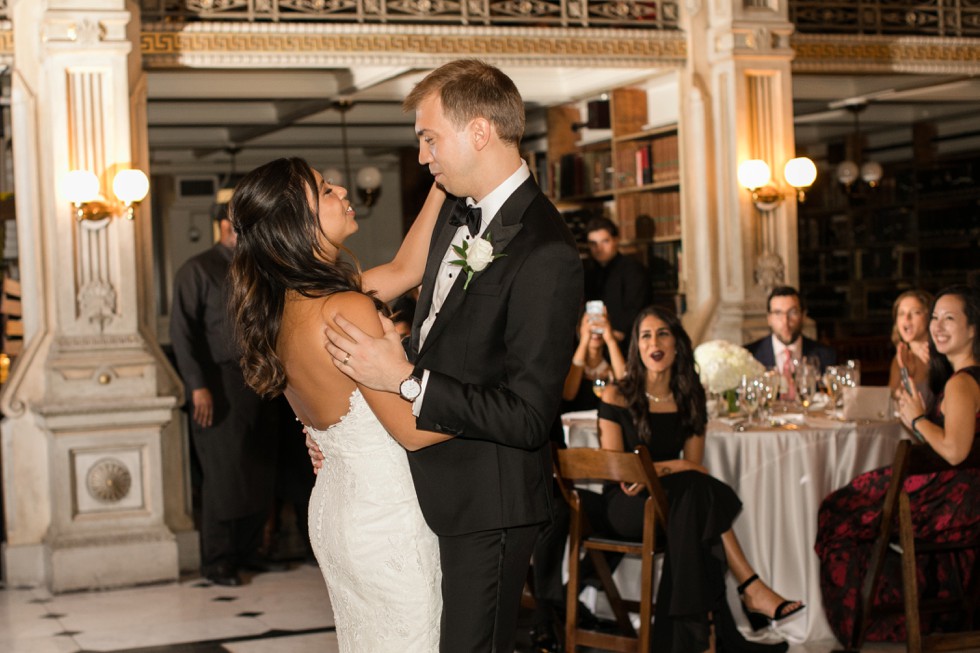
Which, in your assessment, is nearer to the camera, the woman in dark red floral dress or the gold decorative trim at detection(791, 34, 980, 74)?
the woman in dark red floral dress

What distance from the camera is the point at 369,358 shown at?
2342 millimetres

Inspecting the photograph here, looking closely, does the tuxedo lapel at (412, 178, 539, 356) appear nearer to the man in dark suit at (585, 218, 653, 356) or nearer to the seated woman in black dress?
the seated woman in black dress

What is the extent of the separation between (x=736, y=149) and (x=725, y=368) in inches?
107

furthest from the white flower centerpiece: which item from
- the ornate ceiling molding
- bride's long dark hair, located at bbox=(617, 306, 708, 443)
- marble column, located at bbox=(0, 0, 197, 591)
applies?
marble column, located at bbox=(0, 0, 197, 591)

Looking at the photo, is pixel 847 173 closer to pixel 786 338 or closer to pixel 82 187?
pixel 786 338

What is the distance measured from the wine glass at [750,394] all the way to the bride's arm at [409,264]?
273cm

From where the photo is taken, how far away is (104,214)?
6.89 meters

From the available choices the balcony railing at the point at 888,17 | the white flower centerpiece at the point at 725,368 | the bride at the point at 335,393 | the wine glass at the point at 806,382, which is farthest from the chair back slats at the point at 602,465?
the balcony railing at the point at 888,17

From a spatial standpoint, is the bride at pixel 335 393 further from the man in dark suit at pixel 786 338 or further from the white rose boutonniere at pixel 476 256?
the man in dark suit at pixel 786 338

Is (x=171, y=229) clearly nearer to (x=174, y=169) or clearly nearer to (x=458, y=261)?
(x=174, y=169)

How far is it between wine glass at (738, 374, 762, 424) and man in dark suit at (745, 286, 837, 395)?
1141mm

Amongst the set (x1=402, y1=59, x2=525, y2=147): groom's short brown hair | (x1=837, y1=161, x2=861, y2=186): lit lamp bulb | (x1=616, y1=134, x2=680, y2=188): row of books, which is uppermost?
(x1=837, y1=161, x2=861, y2=186): lit lamp bulb

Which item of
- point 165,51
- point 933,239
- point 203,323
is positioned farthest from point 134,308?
point 933,239

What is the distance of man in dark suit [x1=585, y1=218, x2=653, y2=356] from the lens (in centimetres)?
792
